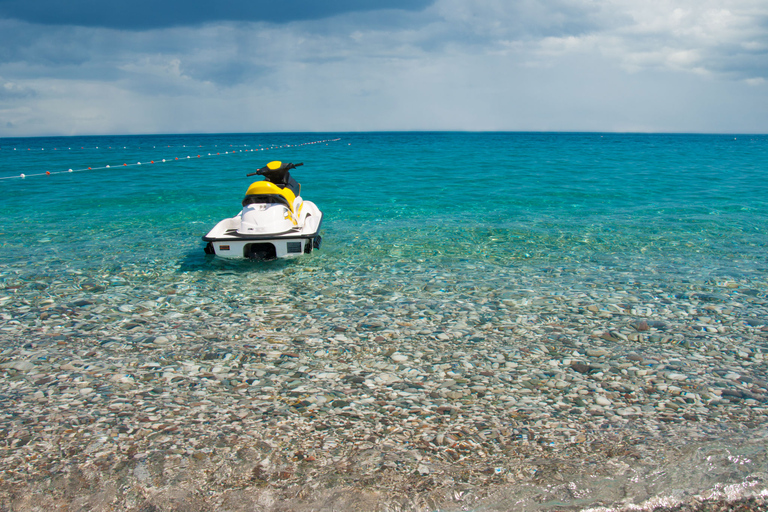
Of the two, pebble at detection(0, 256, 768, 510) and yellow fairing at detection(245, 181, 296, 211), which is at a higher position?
yellow fairing at detection(245, 181, 296, 211)

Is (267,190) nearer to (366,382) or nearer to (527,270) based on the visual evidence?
(527,270)

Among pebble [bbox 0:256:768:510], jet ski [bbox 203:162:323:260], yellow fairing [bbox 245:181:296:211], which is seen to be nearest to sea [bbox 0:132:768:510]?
pebble [bbox 0:256:768:510]

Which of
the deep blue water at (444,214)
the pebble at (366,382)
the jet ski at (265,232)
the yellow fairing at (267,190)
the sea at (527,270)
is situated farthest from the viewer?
the deep blue water at (444,214)

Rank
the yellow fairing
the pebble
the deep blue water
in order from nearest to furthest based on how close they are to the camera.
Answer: the pebble
the yellow fairing
the deep blue water

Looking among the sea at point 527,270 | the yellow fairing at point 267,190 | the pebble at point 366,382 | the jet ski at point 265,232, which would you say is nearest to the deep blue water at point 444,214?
the sea at point 527,270

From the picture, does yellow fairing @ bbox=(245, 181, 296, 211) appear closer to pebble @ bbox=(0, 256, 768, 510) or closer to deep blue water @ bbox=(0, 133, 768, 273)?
deep blue water @ bbox=(0, 133, 768, 273)

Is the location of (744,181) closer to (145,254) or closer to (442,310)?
(442,310)

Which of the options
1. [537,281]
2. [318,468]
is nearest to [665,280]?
[537,281]

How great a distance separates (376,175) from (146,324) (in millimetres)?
21562

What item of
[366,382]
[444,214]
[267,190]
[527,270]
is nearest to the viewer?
[366,382]

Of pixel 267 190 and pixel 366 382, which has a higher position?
pixel 267 190

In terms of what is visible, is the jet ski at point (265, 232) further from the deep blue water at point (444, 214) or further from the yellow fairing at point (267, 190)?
the deep blue water at point (444, 214)

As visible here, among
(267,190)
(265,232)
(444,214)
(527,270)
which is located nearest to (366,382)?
(265,232)

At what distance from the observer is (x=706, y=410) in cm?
426
